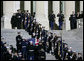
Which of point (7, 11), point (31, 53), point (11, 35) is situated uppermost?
point (7, 11)

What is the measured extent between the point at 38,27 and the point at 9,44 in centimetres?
394

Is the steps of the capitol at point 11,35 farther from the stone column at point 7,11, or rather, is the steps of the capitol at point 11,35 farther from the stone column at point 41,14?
the stone column at point 41,14

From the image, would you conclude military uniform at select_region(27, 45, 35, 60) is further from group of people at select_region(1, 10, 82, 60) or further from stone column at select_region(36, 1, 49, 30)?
stone column at select_region(36, 1, 49, 30)

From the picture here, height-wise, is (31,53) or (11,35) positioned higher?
(11,35)

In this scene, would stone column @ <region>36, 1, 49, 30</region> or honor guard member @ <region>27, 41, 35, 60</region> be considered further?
stone column @ <region>36, 1, 49, 30</region>

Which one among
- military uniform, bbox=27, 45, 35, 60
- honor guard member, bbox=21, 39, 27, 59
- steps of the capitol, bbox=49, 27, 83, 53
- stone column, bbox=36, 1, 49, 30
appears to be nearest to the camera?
military uniform, bbox=27, 45, 35, 60

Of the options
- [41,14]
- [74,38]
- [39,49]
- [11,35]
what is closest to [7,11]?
[41,14]

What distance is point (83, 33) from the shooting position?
44.0 m

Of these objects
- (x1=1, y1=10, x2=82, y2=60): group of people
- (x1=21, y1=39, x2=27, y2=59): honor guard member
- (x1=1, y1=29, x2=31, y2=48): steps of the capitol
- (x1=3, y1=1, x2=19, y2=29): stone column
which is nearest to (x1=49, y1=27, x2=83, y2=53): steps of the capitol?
(x1=1, y1=10, x2=82, y2=60): group of people

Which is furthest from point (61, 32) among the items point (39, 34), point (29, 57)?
point (29, 57)

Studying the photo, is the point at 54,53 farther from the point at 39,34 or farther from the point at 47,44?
the point at 39,34

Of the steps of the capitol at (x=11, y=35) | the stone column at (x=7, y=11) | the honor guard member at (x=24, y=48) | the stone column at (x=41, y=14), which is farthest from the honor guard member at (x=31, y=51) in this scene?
the stone column at (x=41, y=14)

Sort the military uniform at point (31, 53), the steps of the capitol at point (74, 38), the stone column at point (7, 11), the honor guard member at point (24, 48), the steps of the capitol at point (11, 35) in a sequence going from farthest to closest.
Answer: the stone column at point (7, 11) < the steps of the capitol at point (74, 38) < the steps of the capitol at point (11, 35) < the honor guard member at point (24, 48) < the military uniform at point (31, 53)

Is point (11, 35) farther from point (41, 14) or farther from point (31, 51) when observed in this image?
point (41, 14)
